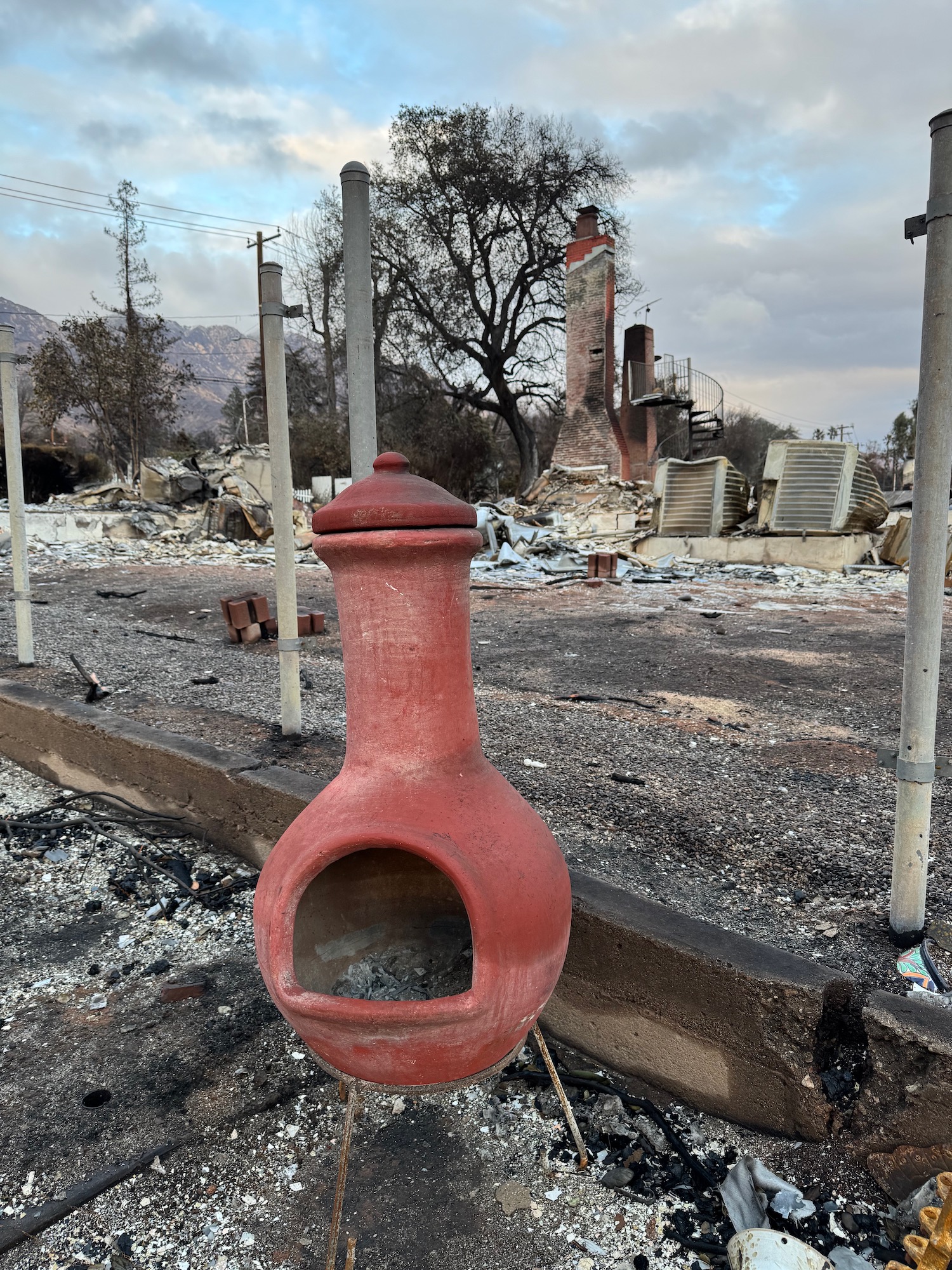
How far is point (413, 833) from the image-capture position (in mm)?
1347

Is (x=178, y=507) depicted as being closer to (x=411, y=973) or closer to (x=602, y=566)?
(x=602, y=566)

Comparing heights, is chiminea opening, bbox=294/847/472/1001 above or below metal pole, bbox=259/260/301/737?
below

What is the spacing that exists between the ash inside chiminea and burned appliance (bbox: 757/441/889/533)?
12923mm

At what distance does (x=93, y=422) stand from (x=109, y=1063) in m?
24.6

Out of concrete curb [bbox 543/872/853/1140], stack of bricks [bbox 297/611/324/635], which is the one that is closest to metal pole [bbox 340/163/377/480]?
concrete curb [bbox 543/872/853/1140]

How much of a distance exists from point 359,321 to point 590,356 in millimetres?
20394

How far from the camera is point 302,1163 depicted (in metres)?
1.61

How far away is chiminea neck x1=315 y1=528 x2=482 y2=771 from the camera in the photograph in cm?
147

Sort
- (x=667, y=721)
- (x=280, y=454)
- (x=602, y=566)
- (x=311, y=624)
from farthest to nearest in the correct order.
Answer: (x=602, y=566) → (x=311, y=624) → (x=667, y=721) → (x=280, y=454)

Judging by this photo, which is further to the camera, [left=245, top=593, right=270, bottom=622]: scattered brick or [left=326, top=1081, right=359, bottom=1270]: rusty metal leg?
[left=245, top=593, right=270, bottom=622]: scattered brick

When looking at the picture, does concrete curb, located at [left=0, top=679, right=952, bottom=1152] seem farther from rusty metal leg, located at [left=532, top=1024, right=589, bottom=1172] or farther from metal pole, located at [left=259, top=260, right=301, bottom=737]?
metal pole, located at [left=259, top=260, right=301, bottom=737]

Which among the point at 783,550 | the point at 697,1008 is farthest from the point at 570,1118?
the point at 783,550

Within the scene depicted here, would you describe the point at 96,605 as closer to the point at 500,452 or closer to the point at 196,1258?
the point at 196,1258

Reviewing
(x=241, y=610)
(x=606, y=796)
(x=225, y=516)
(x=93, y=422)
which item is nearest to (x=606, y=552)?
(x=241, y=610)
